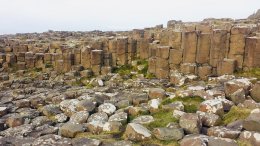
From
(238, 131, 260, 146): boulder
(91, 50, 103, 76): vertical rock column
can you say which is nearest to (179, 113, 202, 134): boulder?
(238, 131, 260, 146): boulder

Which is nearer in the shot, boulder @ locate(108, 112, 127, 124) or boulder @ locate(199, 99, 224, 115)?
boulder @ locate(199, 99, 224, 115)

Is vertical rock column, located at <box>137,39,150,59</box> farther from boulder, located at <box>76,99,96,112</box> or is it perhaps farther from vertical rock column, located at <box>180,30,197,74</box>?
boulder, located at <box>76,99,96,112</box>

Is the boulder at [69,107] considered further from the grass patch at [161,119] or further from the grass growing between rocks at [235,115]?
the grass growing between rocks at [235,115]

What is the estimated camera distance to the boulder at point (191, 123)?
8.18 meters

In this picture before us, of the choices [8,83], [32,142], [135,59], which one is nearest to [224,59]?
[135,59]

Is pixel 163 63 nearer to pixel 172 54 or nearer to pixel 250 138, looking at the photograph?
pixel 172 54

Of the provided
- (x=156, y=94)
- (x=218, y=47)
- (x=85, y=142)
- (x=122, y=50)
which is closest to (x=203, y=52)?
(x=218, y=47)

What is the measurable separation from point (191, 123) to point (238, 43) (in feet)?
24.9

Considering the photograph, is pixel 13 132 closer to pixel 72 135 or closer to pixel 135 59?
pixel 72 135

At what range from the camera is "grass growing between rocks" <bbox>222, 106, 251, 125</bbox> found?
8.55 m

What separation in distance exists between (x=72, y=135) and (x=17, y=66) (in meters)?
15.2

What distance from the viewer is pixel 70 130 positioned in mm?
8992

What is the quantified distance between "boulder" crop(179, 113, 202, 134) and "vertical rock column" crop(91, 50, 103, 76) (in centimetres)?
1107

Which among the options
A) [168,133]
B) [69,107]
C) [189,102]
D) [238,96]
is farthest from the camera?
[69,107]
